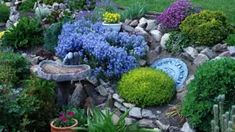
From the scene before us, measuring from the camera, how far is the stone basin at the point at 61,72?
23.0 feet

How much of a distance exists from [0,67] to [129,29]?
225cm

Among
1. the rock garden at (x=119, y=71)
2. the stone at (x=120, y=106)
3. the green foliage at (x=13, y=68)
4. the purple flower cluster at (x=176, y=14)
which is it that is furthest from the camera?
the purple flower cluster at (x=176, y=14)

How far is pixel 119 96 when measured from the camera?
24.0ft

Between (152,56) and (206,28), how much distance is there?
995 millimetres

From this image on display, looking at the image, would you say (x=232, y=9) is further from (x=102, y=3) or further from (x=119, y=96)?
(x=119, y=96)

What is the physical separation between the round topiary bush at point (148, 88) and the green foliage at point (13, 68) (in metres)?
1.65

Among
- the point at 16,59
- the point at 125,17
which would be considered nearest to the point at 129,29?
the point at 125,17

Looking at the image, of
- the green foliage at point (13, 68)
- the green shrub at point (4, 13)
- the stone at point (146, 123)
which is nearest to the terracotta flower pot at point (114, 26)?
the green foliage at point (13, 68)

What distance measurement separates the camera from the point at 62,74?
701 cm

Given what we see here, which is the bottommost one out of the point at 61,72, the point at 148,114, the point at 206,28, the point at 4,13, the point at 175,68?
the point at 4,13

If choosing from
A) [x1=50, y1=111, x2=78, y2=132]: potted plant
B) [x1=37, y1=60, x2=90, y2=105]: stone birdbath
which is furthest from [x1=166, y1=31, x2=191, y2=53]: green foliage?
[x1=50, y1=111, x2=78, y2=132]: potted plant

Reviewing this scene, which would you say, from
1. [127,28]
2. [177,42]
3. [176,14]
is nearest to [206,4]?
[176,14]

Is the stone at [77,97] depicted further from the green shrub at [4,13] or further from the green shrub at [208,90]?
the green shrub at [4,13]

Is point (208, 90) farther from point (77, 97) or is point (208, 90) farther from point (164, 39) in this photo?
point (164, 39)
